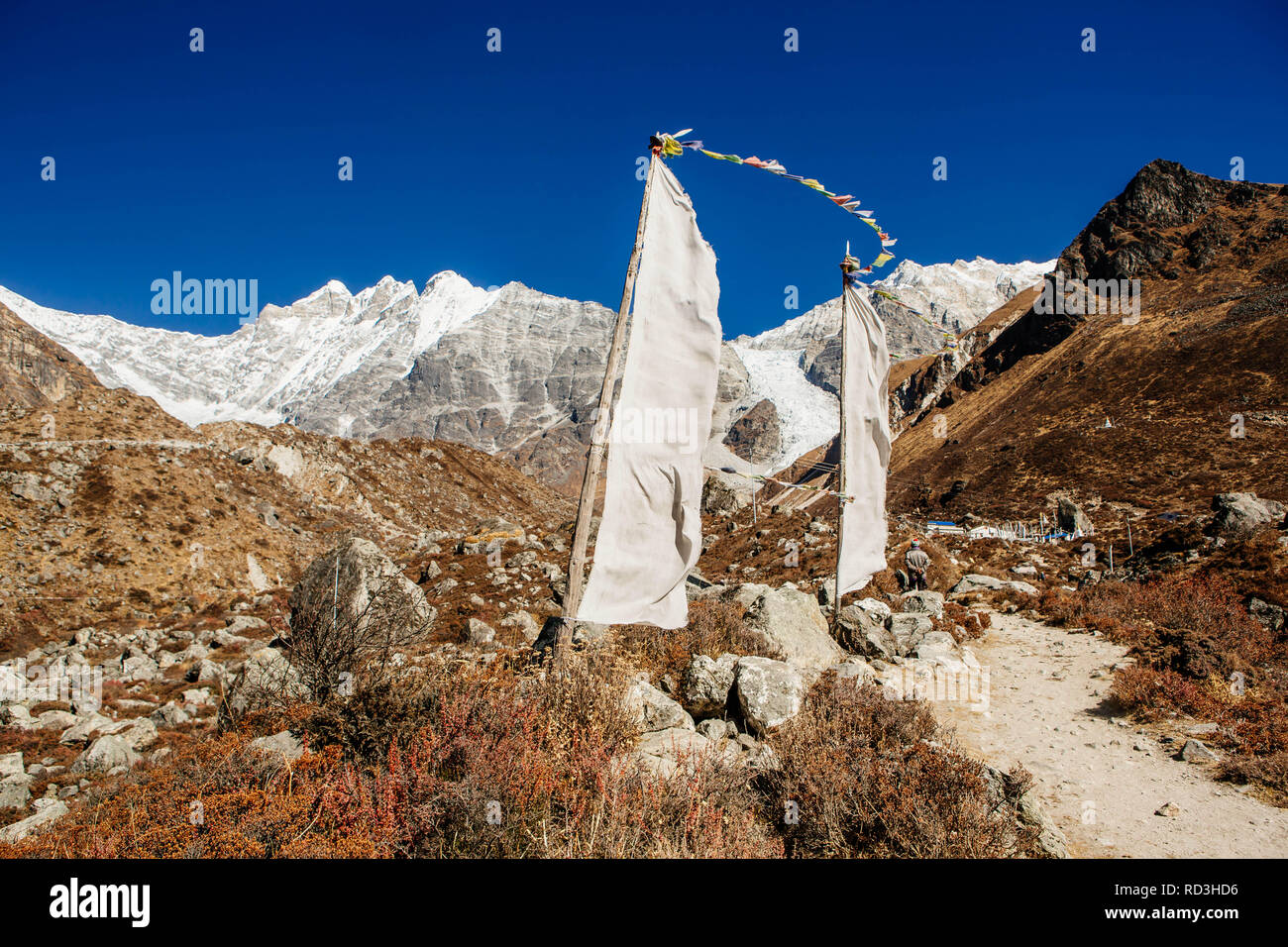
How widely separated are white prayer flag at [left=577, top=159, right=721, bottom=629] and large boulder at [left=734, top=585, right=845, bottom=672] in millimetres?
4664

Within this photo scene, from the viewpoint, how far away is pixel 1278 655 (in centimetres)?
853

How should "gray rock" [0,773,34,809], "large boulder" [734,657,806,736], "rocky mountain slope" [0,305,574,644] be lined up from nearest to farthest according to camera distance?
1. "gray rock" [0,773,34,809]
2. "large boulder" [734,657,806,736]
3. "rocky mountain slope" [0,305,574,644]

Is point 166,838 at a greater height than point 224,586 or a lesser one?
greater

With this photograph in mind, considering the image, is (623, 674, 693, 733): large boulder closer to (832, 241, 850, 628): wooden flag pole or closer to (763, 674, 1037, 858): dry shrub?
(763, 674, 1037, 858): dry shrub

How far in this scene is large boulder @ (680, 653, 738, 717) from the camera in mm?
6574

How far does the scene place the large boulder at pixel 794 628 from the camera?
344 inches

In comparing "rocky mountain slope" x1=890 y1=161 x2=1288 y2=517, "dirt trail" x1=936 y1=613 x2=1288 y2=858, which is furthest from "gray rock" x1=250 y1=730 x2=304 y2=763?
"rocky mountain slope" x1=890 y1=161 x2=1288 y2=517

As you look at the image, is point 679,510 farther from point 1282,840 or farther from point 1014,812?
point 1282,840

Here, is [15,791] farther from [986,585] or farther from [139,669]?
[986,585]

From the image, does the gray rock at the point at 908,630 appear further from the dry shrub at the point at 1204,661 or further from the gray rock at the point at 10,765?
the gray rock at the point at 10,765
